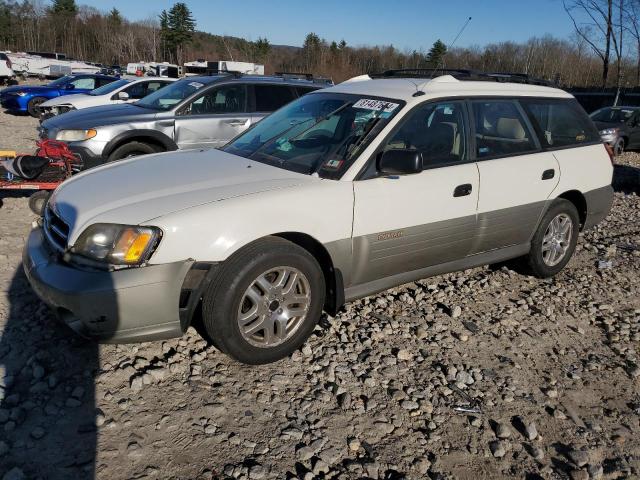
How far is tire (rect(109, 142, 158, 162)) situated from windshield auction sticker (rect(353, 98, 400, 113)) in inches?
152

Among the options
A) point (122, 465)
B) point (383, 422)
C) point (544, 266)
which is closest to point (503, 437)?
point (383, 422)

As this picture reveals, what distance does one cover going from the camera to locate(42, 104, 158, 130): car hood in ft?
22.4


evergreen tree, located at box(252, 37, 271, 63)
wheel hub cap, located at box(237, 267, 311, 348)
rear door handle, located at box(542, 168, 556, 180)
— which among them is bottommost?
wheel hub cap, located at box(237, 267, 311, 348)

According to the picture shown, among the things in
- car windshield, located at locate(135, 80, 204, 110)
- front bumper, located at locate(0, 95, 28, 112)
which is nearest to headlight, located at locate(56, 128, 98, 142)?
car windshield, located at locate(135, 80, 204, 110)

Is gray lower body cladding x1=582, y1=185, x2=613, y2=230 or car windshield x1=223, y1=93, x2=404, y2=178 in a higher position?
car windshield x1=223, y1=93, x2=404, y2=178

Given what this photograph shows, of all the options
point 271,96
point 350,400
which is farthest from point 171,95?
point 350,400

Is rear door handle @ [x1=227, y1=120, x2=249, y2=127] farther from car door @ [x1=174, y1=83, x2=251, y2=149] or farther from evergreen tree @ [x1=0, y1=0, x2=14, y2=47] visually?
evergreen tree @ [x1=0, y1=0, x2=14, y2=47]

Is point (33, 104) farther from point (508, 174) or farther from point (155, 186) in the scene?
point (508, 174)

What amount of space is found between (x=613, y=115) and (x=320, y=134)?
14.7m

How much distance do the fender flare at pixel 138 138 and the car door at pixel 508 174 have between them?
4337 mm

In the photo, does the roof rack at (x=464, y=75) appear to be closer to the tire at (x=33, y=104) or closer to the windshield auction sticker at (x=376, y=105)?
the windshield auction sticker at (x=376, y=105)

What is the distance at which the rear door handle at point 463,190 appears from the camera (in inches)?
156

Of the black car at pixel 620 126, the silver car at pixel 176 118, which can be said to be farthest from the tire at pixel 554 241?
the black car at pixel 620 126

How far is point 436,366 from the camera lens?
3.52 meters
